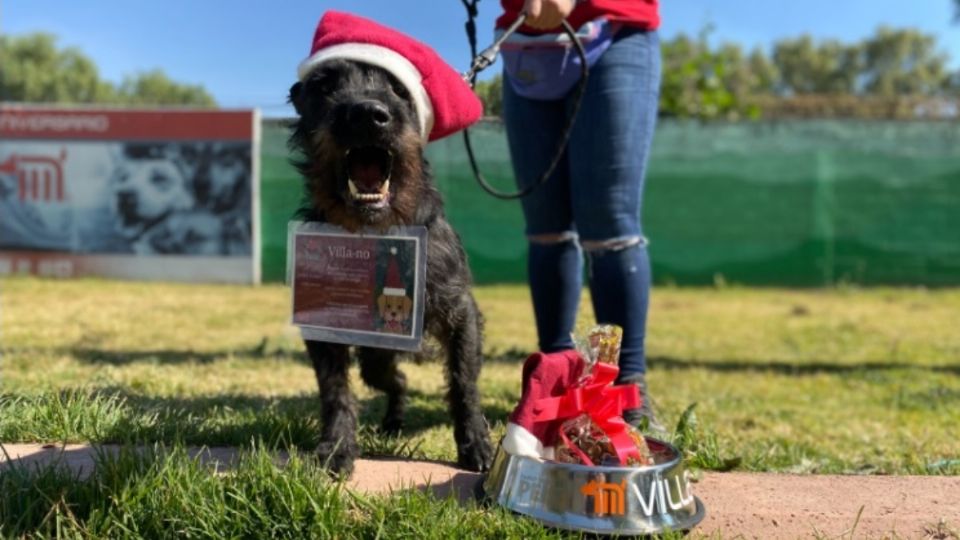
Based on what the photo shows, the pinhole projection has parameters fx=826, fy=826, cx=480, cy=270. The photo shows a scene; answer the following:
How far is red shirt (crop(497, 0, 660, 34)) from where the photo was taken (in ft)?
10.1

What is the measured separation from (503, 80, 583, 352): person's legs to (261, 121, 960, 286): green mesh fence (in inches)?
342

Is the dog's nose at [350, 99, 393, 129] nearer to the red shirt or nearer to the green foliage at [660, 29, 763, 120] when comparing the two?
the red shirt

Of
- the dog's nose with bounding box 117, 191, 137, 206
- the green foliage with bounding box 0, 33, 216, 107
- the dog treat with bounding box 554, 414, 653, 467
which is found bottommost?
the dog treat with bounding box 554, 414, 653, 467

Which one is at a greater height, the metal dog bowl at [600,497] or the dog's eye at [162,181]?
the dog's eye at [162,181]

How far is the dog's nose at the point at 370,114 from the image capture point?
223 cm

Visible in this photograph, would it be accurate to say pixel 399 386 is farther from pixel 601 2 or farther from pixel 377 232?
pixel 601 2

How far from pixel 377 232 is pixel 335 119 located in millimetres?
373

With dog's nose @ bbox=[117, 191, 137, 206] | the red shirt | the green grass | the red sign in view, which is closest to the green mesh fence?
the green grass

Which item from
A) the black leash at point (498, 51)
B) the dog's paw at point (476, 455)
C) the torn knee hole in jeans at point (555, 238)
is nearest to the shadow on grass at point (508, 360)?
the torn knee hole in jeans at point (555, 238)

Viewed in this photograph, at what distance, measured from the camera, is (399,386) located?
346 centimetres

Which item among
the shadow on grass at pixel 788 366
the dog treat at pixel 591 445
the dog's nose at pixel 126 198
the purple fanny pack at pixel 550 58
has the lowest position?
the shadow on grass at pixel 788 366

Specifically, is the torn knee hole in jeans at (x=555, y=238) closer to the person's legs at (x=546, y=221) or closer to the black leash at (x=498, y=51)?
the person's legs at (x=546, y=221)

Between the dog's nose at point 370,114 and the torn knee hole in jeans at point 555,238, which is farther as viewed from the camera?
the torn knee hole in jeans at point 555,238

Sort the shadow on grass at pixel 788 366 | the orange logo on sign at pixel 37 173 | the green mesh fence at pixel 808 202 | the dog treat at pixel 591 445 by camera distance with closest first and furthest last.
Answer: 1. the dog treat at pixel 591 445
2. the shadow on grass at pixel 788 366
3. the green mesh fence at pixel 808 202
4. the orange logo on sign at pixel 37 173
